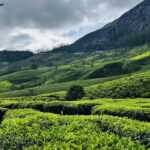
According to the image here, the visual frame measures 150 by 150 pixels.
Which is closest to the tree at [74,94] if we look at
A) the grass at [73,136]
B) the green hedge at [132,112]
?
the green hedge at [132,112]

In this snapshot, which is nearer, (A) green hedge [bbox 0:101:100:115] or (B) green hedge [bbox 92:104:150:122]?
(B) green hedge [bbox 92:104:150:122]

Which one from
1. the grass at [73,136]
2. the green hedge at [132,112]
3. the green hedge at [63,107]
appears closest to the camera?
the grass at [73,136]

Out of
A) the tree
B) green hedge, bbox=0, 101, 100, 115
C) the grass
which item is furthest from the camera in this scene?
the tree

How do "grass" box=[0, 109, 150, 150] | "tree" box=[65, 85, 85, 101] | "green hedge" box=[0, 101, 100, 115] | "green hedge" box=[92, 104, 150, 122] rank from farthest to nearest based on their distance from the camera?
1. "tree" box=[65, 85, 85, 101]
2. "green hedge" box=[0, 101, 100, 115]
3. "green hedge" box=[92, 104, 150, 122]
4. "grass" box=[0, 109, 150, 150]

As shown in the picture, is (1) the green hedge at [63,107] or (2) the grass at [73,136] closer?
(2) the grass at [73,136]

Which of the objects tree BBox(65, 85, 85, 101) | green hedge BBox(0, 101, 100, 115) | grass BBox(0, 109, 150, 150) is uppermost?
grass BBox(0, 109, 150, 150)

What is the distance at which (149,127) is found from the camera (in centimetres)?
1052

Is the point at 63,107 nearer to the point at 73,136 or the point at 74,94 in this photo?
the point at 73,136

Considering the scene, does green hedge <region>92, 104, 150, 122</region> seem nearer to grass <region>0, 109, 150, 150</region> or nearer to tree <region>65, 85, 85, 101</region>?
grass <region>0, 109, 150, 150</region>

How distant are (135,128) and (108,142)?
298cm

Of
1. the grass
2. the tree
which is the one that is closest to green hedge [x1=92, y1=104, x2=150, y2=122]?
the grass

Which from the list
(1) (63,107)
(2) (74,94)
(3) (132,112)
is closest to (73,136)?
(3) (132,112)

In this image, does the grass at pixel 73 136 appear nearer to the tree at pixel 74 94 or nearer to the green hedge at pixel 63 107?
the green hedge at pixel 63 107

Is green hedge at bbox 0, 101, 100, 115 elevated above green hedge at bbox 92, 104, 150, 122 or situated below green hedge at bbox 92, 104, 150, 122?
below
